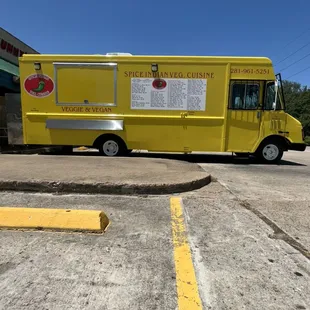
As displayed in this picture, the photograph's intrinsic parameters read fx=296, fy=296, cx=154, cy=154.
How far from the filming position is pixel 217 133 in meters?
9.70

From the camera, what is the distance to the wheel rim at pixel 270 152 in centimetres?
988

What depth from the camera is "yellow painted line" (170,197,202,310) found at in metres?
2.15

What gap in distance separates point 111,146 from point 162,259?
7434 millimetres

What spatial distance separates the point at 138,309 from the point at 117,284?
35 cm

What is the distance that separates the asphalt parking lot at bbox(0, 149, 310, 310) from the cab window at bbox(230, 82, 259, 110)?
558 cm

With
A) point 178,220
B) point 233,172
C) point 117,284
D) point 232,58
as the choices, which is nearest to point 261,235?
point 178,220

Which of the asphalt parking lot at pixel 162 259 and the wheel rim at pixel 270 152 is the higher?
the wheel rim at pixel 270 152

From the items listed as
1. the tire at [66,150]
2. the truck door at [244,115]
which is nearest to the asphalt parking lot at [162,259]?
the truck door at [244,115]

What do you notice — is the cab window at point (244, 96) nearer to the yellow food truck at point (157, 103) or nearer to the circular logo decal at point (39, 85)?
the yellow food truck at point (157, 103)

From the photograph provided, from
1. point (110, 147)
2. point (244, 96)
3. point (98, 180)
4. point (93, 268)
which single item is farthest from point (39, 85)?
point (93, 268)

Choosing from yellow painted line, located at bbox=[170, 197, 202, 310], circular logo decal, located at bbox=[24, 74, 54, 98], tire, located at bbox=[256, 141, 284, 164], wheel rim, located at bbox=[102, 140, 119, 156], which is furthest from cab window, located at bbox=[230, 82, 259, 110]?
yellow painted line, located at bbox=[170, 197, 202, 310]

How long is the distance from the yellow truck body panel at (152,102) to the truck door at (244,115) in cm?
3

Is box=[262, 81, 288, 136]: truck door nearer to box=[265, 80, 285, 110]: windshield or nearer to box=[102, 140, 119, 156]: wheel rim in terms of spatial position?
box=[265, 80, 285, 110]: windshield

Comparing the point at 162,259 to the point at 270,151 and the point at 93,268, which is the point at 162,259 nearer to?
the point at 93,268
